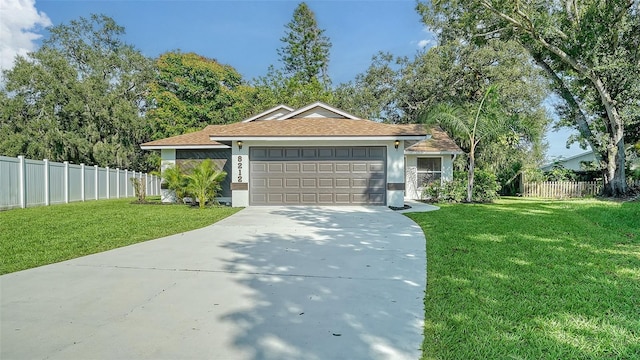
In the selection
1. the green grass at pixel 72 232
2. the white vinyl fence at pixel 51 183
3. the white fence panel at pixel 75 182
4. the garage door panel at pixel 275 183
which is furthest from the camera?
the white fence panel at pixel 75 182

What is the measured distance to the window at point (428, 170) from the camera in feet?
56.0

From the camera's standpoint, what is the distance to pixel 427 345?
105 inches

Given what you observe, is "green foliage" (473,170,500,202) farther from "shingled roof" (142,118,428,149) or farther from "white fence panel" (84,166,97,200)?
"white fence panel" (84,166,97,200)

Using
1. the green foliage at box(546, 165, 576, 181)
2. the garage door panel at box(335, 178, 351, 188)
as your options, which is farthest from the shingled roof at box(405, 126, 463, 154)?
the green foliage at box(546, 165, 576, 181)

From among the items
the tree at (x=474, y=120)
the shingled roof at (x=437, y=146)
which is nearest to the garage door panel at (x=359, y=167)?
the shingled roof at (x=437, y=146)

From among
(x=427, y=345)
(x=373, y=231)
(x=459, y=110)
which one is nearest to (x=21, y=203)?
(x=373, y=231)

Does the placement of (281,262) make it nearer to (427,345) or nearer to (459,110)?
(427,345)

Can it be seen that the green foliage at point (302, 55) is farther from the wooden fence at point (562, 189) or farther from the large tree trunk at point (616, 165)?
the large tree trunk at point (616, 165)

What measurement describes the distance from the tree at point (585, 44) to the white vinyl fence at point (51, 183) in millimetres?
18206

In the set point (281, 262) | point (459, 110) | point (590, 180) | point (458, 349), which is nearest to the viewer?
point (458, 349)

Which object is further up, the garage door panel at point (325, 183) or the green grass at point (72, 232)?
the garage door panel at point (325, 183)

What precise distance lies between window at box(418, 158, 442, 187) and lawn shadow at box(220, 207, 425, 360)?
10.3 m

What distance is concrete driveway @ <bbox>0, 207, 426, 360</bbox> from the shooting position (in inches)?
104

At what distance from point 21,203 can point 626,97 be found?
85.3ft
